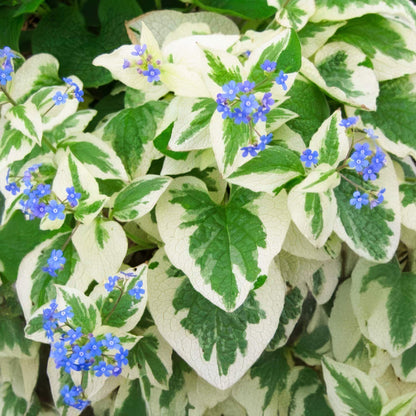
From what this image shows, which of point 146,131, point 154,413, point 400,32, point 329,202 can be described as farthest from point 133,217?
point 400,32

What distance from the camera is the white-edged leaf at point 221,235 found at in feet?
2.67

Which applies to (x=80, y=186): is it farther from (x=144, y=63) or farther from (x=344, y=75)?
(x=344, y=75)

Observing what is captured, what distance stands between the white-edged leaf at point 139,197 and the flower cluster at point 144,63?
0.51 feet

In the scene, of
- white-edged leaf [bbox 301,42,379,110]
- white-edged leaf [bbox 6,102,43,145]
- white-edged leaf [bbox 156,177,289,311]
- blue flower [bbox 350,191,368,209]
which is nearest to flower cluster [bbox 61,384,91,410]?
white-edged leaf [bbox 156,177,289,311]

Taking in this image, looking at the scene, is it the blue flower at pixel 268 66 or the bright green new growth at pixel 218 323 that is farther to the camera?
the bright green new growth at pixel 218 323

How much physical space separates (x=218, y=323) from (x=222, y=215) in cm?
18

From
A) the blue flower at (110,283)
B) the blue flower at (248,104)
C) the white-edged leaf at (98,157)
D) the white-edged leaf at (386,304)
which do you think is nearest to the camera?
the blue flower at (248,104)

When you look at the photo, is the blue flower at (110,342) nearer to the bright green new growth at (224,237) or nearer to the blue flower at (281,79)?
the bright green new growth at (224,237)

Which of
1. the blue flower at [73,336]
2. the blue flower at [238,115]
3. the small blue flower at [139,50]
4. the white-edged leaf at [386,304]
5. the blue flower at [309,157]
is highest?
the blue flower at [238,115]

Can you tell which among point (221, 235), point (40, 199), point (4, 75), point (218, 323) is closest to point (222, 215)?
point (221, 235)

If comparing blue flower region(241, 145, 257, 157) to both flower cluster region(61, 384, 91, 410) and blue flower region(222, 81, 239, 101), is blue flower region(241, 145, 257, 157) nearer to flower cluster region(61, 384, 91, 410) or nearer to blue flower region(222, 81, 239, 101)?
blue flower region(222, 81, 239, 101)

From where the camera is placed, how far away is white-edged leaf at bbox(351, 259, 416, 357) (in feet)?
3.32

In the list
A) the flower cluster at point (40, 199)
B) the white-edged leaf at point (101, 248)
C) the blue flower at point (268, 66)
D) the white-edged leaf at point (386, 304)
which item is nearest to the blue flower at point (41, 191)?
the flower cluster at point (40, 199)

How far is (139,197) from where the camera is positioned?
864 millimetres
